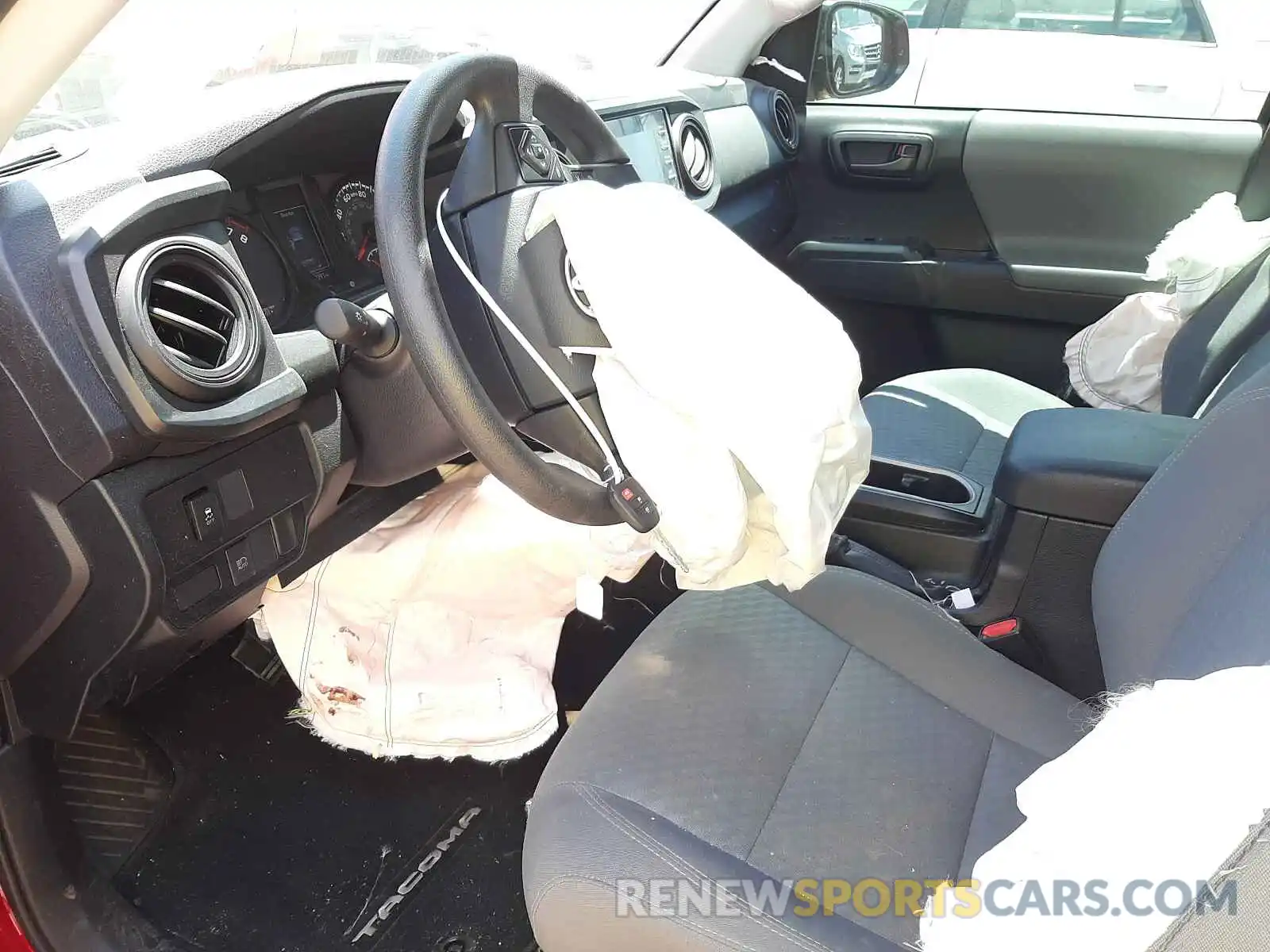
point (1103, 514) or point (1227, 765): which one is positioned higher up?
point (1227, 765)

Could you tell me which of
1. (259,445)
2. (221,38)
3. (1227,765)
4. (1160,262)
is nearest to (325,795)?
(259,445)

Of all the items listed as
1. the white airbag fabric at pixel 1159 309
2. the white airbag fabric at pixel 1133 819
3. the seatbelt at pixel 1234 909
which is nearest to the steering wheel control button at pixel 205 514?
the white airbag fabric at pixel 1133 819

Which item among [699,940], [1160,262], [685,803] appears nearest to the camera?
[699,940]

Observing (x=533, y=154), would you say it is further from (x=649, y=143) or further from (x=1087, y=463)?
(x=649, y=143)

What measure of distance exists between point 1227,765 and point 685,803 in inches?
20.6

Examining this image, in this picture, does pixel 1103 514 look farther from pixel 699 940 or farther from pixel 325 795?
pixel 325 795

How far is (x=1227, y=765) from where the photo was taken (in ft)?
1.87

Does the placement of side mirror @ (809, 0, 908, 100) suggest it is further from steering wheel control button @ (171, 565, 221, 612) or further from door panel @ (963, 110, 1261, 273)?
steering wheel control button @ (171, 565, 221, 612)

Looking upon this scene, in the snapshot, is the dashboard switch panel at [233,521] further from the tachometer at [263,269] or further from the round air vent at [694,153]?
the round air vent at [694,153]

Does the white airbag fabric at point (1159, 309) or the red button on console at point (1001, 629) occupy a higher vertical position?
the white airbag fabric at point (1159, 309)

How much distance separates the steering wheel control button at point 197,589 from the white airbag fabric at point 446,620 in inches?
10.5

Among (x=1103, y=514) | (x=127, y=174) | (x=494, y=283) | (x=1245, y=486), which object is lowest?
(x=1103, y=514)

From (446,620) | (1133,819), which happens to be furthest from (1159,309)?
(1133,819)

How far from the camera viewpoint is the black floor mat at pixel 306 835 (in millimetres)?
1345
